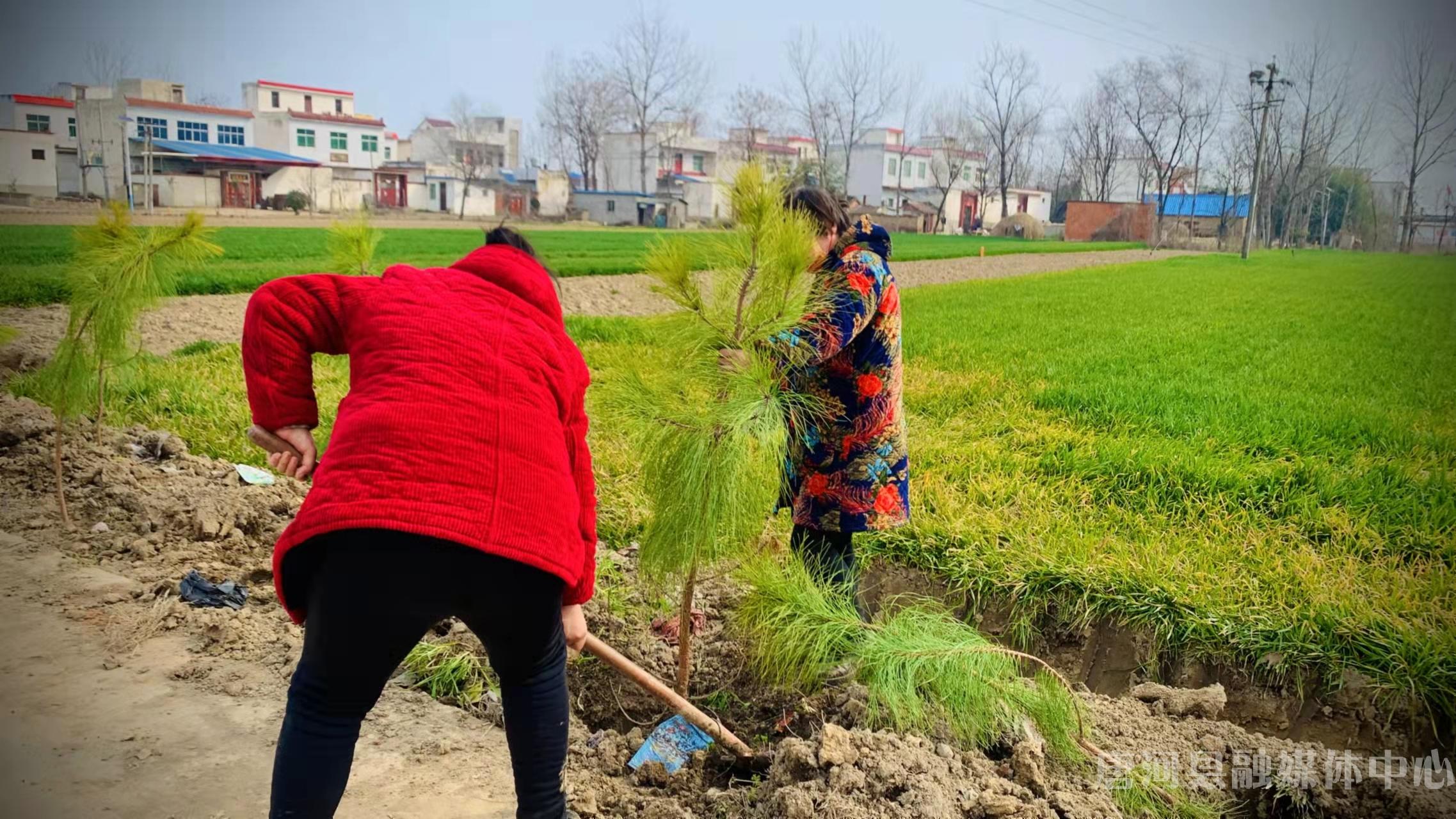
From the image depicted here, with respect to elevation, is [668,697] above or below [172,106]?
below

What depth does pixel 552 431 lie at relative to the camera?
5.66ft

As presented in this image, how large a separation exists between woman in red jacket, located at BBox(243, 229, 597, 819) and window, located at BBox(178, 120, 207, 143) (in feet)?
30.8

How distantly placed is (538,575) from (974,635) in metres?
1.24

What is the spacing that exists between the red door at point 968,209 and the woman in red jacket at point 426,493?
5985 cm

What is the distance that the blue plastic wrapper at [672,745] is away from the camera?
2375 millimetres

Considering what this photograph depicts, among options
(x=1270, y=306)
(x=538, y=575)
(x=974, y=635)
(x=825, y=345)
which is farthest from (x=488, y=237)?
(x=1270, y=306)

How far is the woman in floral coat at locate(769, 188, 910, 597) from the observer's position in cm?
265

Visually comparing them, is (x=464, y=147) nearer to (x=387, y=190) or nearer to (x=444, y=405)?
(x=387, y=190)

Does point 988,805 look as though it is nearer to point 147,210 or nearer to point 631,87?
point 147,210

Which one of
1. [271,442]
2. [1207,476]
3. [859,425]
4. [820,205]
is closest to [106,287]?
[271,442]

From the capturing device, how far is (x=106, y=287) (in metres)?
3.86

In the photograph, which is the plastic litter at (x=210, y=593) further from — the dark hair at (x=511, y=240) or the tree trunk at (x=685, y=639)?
the dark hair at (x=511, y=240)

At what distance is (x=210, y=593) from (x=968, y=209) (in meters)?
60.5

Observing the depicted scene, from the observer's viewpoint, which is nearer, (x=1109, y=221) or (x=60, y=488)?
(x=60, y=488)
